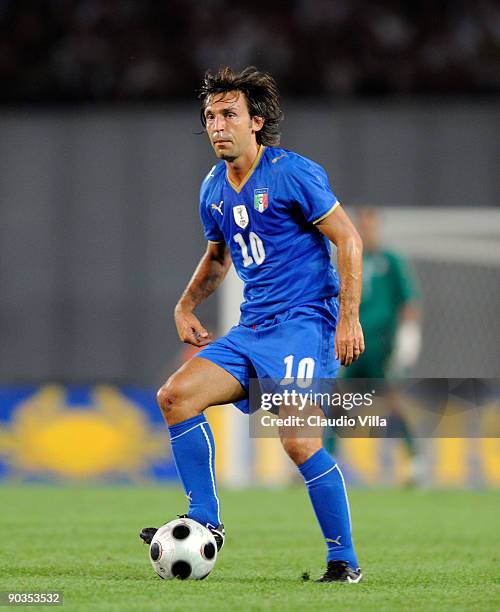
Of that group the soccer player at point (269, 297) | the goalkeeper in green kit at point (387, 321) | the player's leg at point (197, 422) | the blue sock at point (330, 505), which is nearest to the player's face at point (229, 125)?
the soccer player at point (269, 297)

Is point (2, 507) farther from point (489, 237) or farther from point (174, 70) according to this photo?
point (174, 70)

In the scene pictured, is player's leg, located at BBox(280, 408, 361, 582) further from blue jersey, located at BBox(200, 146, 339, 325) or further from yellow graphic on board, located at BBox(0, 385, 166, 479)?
yellow graphic on board, located at BBox(0, 385, 166, 479)

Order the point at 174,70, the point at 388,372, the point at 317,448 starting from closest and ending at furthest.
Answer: the point at 317,448 < the point at 388,372 < the point at 174,70

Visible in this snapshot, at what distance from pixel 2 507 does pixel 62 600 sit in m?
4.08

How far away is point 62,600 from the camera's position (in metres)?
4.05

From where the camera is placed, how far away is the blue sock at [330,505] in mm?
4566

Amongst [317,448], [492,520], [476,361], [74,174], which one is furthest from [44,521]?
[74,174]

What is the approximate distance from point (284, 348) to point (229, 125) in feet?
2.79

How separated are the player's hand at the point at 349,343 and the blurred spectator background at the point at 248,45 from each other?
35.1 feet

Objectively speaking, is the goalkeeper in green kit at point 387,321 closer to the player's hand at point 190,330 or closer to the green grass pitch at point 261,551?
the green grass pitch at point 261,551

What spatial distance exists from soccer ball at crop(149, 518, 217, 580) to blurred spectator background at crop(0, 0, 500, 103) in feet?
35.7

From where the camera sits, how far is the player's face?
4.77 m

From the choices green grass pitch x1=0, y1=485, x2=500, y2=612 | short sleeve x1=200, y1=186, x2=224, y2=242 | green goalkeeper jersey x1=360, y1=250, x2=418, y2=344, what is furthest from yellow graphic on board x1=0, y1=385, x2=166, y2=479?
short sleeve x1=200, y1=186, x2=224, y2=242

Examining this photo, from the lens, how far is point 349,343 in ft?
14.8
